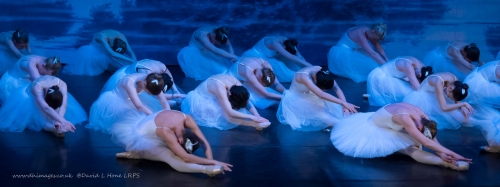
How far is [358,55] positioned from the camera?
8.03 m

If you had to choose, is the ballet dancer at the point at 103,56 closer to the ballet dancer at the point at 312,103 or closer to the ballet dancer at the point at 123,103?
the ballet dancer at the point at 123,103

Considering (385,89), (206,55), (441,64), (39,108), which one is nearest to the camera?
(39,108)

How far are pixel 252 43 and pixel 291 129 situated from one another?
3.85 meters

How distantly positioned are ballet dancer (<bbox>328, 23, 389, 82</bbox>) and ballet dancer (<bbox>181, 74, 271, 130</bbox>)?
8.49 ft

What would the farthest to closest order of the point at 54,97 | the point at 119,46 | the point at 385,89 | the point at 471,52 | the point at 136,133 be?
the point at 119,46 < the point at 471,52 < the point at 385,89 < the point at 54,97 < the point at 136,133

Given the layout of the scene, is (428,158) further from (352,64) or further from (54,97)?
(352,64)

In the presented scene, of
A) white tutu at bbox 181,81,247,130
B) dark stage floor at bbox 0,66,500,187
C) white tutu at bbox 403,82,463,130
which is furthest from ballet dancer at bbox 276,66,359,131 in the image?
white tutu at bbox 403,82,463,130

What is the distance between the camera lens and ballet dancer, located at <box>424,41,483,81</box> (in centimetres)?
698

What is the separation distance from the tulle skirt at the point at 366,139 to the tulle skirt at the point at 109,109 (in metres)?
1.60

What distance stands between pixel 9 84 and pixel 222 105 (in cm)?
199

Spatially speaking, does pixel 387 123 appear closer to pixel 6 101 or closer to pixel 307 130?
pixel 307 130

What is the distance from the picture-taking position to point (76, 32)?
8969 millimetres

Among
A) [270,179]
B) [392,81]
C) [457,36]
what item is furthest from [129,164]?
[457,36]

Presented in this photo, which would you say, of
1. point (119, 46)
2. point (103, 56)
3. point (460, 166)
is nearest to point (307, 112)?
point (460, 166)
